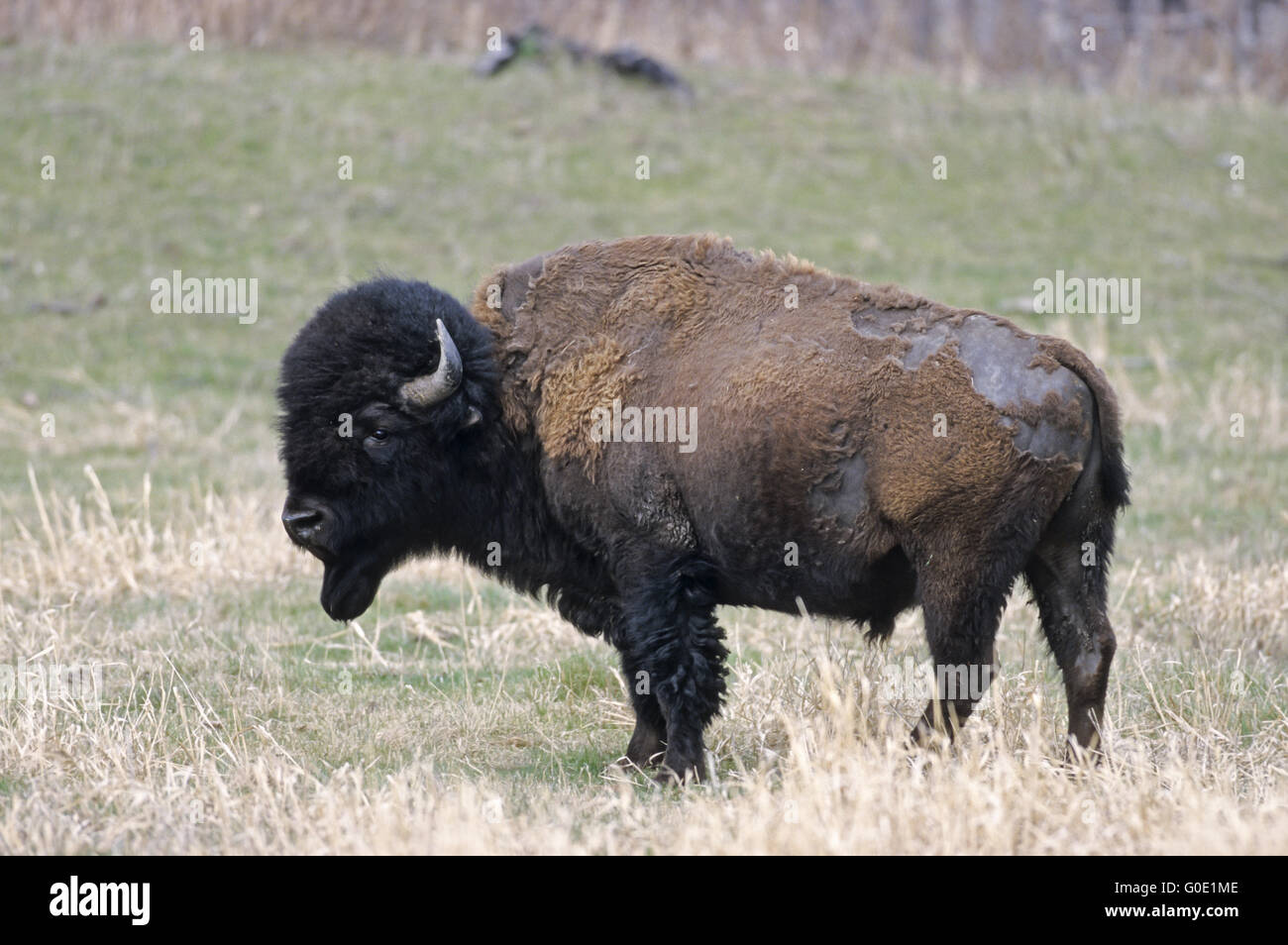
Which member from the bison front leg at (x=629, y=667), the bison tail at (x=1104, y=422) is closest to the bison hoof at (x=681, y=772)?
the bison front leg at (x=629, y=667)

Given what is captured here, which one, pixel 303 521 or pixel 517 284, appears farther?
pixel 517 284

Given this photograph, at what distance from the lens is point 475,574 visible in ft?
33.6

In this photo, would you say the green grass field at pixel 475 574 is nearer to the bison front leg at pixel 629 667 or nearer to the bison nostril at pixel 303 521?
the bison front leg at pixel 629 667

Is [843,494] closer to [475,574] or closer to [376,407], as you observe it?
[376,407]

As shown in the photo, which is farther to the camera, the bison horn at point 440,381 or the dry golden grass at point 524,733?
the bison horn at point 440,381

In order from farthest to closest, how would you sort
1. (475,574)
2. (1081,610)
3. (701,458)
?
(475,574) → (701,458) → (1081,610)

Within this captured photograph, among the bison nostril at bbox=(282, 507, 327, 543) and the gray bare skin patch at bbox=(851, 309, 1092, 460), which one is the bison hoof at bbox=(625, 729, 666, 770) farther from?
the gray bare skin patch at bbox=(851, 309, 1092, 460)

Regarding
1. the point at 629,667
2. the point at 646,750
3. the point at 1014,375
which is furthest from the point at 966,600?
the point at 646,750

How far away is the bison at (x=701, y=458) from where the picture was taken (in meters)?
5.70

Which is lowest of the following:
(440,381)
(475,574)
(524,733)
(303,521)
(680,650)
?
(524,733)

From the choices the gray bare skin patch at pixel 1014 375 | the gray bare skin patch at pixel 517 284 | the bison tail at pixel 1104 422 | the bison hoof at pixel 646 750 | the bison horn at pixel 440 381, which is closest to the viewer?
the gray bare skin patch at pixel 1014 375

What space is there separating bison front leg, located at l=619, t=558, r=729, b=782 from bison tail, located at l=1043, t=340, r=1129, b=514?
1.60m

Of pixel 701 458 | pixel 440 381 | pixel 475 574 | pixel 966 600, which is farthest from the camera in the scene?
pixel 475 574

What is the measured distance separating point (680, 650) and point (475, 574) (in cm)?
429
